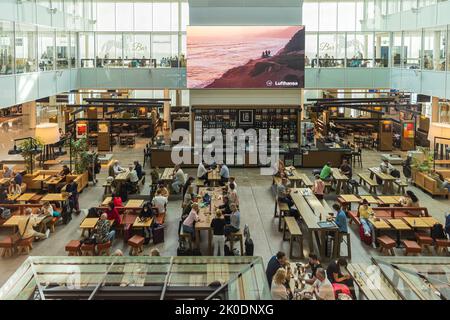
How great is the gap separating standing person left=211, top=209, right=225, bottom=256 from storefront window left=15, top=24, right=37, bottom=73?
11.8m

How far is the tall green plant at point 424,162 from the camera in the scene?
62.7 feet

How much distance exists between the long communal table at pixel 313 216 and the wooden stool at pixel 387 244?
1.12 metres

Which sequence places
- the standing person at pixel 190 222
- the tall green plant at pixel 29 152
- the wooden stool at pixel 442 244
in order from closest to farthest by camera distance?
the wooden stool at pixel 442 244 → the standing person at pixel 190 222 → the tall green plant at pixel 29 152

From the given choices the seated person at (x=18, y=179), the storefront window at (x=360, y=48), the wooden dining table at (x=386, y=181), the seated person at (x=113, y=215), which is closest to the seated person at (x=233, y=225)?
the seated person at (x=113, y=215)

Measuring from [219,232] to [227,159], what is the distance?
38.6 feet

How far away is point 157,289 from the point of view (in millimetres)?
5258

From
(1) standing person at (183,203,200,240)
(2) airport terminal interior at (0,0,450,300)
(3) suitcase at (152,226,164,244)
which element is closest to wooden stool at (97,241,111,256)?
(2) airport terminal interior at (0,0,450,300)

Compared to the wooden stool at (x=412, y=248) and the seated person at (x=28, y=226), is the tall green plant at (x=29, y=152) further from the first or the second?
the wooden stool at (x=412, y=248)

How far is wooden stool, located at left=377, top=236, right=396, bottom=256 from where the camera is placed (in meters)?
12.3

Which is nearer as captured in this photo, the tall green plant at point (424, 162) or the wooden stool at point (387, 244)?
the wooden stool at point (387, 244)

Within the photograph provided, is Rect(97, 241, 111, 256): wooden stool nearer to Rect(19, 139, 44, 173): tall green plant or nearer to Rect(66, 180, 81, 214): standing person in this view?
Rect(66, 180, 81, 214): standing person

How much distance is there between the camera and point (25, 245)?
12.6 metres
